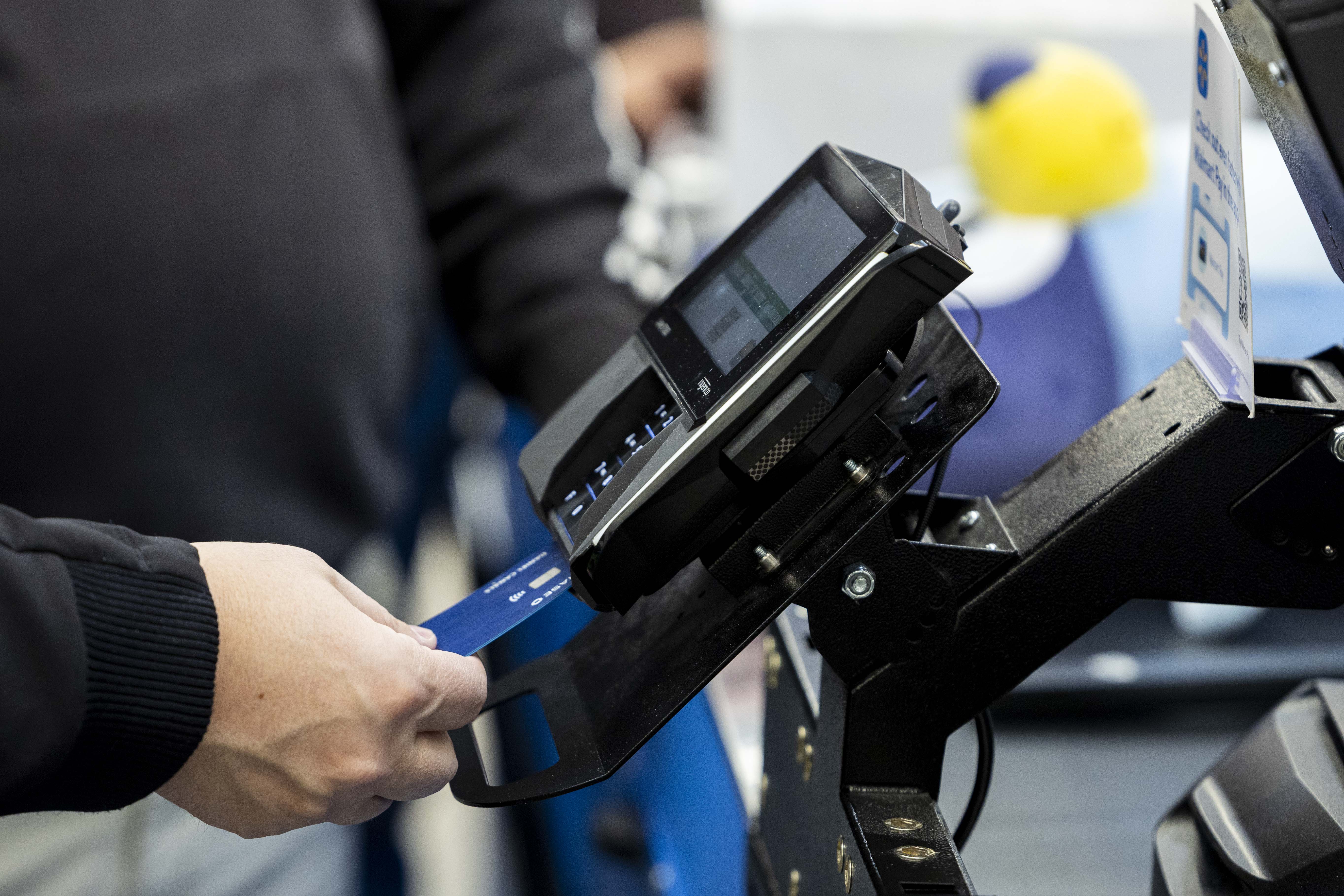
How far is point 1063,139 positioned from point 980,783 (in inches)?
33.0

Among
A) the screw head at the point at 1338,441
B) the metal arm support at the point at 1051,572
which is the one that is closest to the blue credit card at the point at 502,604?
the metal arm support at the point at 1051,572

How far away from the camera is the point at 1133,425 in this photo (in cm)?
47

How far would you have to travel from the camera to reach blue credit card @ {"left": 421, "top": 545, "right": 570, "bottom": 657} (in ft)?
1.55

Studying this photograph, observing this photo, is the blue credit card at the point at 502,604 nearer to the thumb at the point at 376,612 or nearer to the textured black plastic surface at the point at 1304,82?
the thumb at the point at 376,612

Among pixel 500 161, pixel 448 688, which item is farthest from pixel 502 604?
pixel 500 161

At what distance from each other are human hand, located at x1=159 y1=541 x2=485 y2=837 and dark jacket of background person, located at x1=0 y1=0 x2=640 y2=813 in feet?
1.25

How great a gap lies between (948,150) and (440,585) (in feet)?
3.27

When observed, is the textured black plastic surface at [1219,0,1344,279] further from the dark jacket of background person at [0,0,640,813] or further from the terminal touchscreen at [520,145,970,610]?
the dark jacket of background person at [0,0,640,813]

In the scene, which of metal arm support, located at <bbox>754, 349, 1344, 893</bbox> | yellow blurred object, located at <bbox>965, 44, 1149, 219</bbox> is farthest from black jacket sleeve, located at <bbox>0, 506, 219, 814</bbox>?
yellow blurred object, located at <bbox>965, 44, 1149, 219</bbox>

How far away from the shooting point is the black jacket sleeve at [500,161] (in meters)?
1.15

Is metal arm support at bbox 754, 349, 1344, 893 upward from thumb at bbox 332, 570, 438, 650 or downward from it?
downward

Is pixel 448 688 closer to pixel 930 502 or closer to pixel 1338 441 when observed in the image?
pixel 930 502

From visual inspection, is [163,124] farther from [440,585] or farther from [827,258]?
[440,585]

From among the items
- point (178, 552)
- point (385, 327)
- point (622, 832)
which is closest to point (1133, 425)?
point (178, 552)
